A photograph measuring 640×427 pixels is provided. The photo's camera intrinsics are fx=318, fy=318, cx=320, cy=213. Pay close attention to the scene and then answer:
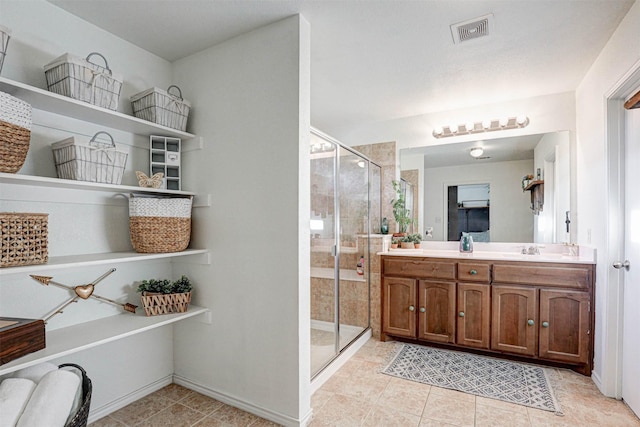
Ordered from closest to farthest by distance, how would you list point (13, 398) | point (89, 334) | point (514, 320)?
1. point (13, 398)
2. point (89, 334)
3. point (514, 320)

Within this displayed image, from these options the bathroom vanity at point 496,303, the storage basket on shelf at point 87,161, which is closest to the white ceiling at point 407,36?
the storage basket on shelf at point 87,161

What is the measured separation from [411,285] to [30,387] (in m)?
2.66

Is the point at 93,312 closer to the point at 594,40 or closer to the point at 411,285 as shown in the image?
the point at 411,285

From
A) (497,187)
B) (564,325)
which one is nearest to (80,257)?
(564,325)

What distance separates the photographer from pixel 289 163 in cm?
186

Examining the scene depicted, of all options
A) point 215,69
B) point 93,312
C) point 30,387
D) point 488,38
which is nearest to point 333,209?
point 215,69

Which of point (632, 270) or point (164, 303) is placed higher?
point (632, 270)

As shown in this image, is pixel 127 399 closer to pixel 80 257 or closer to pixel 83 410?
pixel 83 410

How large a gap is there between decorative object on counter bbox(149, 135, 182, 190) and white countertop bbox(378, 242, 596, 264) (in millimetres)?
1954

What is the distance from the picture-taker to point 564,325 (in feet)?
8.11

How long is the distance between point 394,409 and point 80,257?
6.77ft

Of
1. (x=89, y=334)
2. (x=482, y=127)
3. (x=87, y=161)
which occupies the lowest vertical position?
(x=89, y=334)

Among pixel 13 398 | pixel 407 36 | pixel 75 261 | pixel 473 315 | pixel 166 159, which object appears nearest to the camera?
pixel 13 398

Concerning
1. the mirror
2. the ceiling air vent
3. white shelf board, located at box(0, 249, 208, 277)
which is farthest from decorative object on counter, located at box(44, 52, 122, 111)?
the mirror
